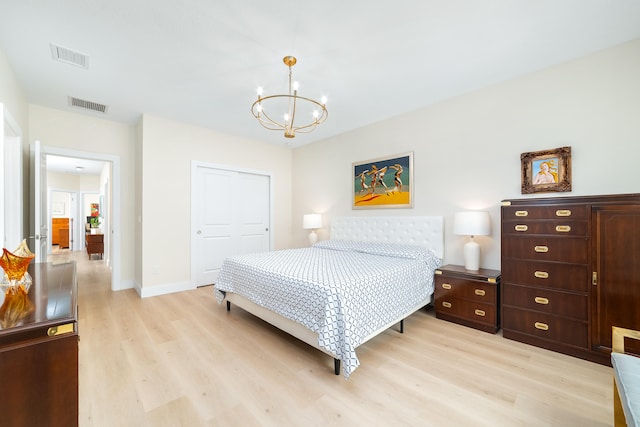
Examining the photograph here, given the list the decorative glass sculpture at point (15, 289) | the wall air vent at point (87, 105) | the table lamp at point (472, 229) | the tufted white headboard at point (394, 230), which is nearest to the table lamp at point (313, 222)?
the tufted white headboard at point (394, 230)

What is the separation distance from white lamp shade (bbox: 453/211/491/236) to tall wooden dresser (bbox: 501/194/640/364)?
0.23 meters

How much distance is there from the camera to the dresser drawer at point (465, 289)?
8.67 ft

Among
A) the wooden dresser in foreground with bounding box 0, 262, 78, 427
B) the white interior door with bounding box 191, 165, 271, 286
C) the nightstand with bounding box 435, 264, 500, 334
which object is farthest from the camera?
the white interior door with bounding box 191, 165, 271, 286

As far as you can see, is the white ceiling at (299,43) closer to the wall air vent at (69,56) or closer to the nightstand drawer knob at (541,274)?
the wall air vent at (69,56)

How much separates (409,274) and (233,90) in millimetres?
2799

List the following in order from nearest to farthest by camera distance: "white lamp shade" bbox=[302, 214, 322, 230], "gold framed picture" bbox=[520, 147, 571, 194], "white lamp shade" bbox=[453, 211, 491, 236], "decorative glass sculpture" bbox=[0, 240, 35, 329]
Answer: "decorative glass sculpture" bbox=[0, 240, 35, 329]
"gold framed picture" bbox=[520, 147, 571, 194]
"white lamp shade" bbox=[453, 211, 491, 236]
"white lamp shade" bbox=[302, 214, 322, 230]

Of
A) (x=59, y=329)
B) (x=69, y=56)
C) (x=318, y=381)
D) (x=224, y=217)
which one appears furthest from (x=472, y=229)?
(x=69, y=56)

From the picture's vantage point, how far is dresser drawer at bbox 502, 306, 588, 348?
218cm

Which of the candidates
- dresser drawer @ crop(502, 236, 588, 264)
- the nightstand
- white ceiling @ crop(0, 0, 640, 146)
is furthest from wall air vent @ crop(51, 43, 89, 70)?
dresser drawer @ crop(502, 236, 588, 264)

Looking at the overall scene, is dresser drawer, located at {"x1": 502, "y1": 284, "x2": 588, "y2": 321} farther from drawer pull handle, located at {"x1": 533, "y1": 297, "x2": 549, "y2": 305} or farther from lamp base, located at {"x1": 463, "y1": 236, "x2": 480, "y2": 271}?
lamp base, located at {"x1": 463, "y1": 236, "x2": 480, "y2": 271}

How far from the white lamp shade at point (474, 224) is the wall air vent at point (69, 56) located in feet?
13.0

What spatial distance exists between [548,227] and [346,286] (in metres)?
1.86

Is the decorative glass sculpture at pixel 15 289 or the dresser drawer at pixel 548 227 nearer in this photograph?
the decorative glass sculpture at pixel 15 289

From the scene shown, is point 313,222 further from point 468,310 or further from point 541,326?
point 541,326
